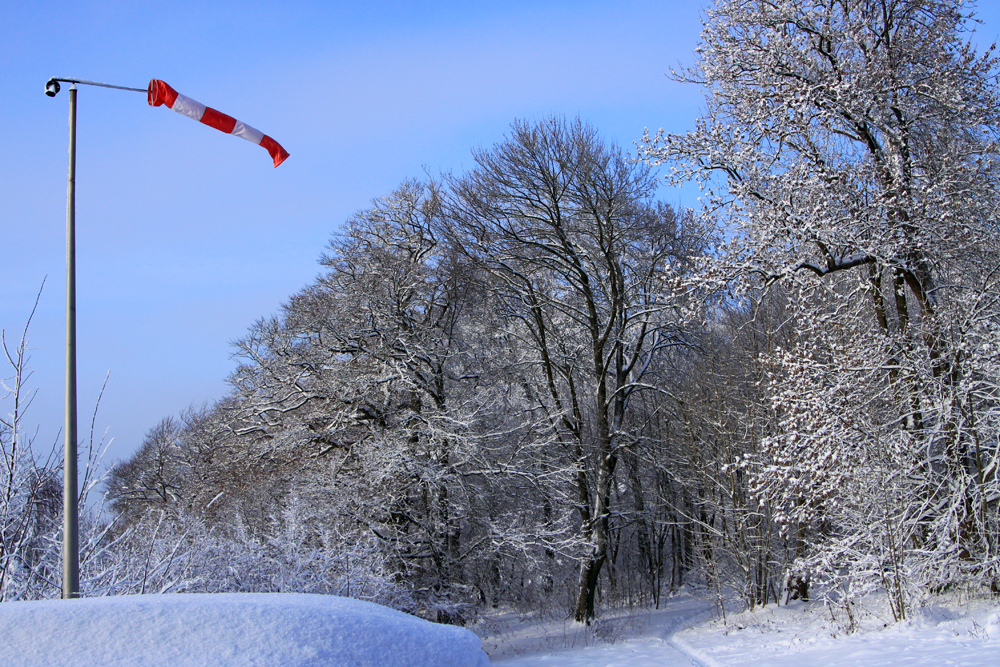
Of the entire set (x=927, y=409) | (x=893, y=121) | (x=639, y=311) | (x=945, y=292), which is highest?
(x=893, y=121)

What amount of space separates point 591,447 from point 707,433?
3200 mm

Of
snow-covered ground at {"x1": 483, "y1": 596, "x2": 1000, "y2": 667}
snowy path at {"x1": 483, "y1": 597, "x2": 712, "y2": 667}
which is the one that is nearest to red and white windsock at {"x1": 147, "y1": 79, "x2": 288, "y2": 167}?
snow-covered ground at {"x1": 483, "y1": 596, "x2": 1000, "y2": 667}

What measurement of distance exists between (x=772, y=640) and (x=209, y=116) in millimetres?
12701

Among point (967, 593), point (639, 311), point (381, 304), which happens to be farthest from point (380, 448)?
point (967, 593)

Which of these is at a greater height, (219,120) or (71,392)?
(219,120)

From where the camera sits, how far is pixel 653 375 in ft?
72.3

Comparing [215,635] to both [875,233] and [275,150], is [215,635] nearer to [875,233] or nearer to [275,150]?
[275,150]

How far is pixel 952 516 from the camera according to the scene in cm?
1016

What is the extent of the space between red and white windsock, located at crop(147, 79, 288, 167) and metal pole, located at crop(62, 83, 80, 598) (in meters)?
0.72

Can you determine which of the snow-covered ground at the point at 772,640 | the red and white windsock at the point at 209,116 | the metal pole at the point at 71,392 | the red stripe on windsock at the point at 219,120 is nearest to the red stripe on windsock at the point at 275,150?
the red and white windsock at the point at 209,116

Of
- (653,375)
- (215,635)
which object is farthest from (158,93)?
(653,375)

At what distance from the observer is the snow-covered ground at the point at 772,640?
→ 8.74 m

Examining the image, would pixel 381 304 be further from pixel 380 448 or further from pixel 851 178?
pixel 851 178

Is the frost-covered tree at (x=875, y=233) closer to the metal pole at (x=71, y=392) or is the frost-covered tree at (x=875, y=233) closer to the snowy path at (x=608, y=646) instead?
the snowy path at (x=608, y=646)
